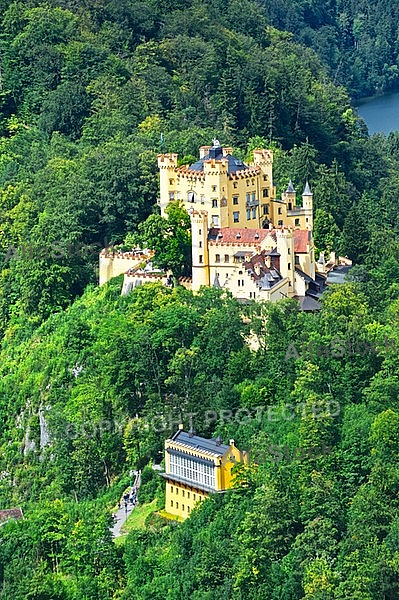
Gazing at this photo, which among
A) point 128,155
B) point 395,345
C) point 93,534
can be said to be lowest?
point 93,534

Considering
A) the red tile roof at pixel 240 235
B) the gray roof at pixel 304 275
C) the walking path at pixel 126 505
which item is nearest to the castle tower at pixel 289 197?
the red tile roof at pixel 240 235

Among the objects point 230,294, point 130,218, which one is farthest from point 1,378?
point 230,294

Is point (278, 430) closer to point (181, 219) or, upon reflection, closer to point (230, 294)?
point (230, 294)

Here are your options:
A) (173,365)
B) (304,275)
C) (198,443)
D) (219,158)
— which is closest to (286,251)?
(304,275)

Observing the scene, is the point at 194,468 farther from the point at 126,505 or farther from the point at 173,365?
the point at 173,365

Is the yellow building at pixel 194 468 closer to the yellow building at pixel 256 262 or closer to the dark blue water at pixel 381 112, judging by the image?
the yellow building at pixel 256 262

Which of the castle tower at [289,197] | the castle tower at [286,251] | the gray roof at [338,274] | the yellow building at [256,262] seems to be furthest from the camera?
the castle tower at [289,197]
